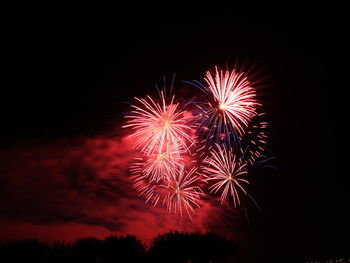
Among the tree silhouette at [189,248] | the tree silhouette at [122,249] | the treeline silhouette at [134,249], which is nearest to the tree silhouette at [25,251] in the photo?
the treeline silhouette at [134,249]

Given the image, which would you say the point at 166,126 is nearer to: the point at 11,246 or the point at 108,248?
the point at 108,248

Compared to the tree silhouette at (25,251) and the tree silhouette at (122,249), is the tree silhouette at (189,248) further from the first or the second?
the tree silhouette at (25,251)

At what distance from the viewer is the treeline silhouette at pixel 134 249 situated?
16.2 m

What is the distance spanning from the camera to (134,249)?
675 inches

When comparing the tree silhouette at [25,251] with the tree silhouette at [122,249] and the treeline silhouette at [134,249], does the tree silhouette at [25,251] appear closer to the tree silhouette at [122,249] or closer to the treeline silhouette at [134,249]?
the treeline silhouette at [134,249]

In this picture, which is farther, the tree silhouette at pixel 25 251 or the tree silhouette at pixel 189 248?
the tree silhouette at pixel 189 248

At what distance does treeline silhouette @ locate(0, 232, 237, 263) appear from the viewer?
1616 cm

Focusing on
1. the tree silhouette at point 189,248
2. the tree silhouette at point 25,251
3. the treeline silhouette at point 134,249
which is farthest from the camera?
the tree silhouette at point 189,248

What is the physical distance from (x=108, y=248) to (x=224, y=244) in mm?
5234

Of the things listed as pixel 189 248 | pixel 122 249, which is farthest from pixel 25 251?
pixel 189 248

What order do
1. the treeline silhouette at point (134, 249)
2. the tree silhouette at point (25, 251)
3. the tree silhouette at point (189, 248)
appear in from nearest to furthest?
1. the tree silhouette at point (25, 251)
2. the treeline silhouette at point (134, 249)
3. the tree silhouette at point (189, 248)

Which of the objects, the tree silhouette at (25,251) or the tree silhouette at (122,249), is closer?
the tree silhouette at (25,251)

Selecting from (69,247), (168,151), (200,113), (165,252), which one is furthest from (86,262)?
(200,113)

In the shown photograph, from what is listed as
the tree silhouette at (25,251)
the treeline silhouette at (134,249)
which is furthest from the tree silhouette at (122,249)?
the tree silhouette at (25,251)
